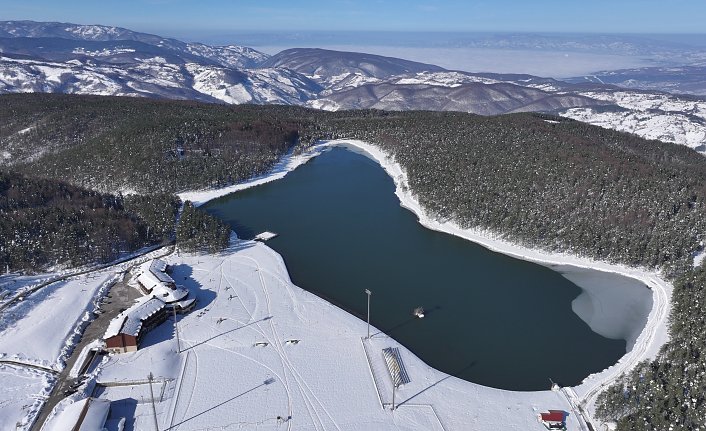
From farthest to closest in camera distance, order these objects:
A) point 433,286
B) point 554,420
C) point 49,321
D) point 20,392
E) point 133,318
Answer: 1. point 433,286
2. point 49,321
3. point 133,318
4. point 20,392
5. point 554,420

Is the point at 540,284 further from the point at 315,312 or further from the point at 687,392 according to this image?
the point at 315,312

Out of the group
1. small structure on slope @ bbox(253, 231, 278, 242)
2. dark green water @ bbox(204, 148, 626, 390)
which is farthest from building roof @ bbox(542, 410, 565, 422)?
small structure on slope @ bbox(253, 231, 278, 242)

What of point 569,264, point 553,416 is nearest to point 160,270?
point 553,416

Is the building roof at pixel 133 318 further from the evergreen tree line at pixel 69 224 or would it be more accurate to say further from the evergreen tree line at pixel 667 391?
the evergreen tree line at pixel 667 391

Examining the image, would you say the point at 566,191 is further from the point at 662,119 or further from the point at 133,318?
the point at 662,119

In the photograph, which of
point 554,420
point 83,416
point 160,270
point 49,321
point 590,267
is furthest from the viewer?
point 590,267

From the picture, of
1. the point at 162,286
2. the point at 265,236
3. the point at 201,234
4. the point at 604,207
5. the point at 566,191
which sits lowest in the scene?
the point at 162,286
